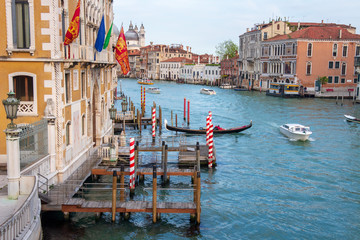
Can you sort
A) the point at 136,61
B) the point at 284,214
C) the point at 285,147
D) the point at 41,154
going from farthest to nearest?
the point at 136,61 → the point at 285,147 → the point at 284,214 → the point at 41,154

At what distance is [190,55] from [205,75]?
19964 mm

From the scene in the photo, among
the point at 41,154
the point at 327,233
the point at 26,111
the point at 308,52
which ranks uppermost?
the point at 308,52

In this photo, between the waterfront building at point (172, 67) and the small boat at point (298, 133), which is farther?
the waterfront building at point (172, 67)

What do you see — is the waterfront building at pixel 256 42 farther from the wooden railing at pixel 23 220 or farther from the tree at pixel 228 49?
the wooden railing at pixel 23 220

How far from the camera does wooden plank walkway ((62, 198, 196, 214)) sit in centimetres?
1030

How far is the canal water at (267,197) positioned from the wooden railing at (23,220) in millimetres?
2087

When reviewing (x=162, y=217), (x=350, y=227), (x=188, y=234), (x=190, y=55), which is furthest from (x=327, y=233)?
(x=190, y=55)

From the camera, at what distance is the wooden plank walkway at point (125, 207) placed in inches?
406

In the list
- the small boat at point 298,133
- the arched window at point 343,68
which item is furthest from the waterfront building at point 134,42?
the small boat at point 298,133

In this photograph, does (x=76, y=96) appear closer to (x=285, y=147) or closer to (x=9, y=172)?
(x=9, y=172)

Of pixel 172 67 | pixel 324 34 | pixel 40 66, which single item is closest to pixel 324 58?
pixel 324 34

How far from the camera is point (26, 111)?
1066 centimetres

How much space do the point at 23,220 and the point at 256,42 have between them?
5881cm

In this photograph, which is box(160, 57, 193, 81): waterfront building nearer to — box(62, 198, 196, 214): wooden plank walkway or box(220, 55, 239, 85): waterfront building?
box(220, 55, 239, 85): waterfront building
